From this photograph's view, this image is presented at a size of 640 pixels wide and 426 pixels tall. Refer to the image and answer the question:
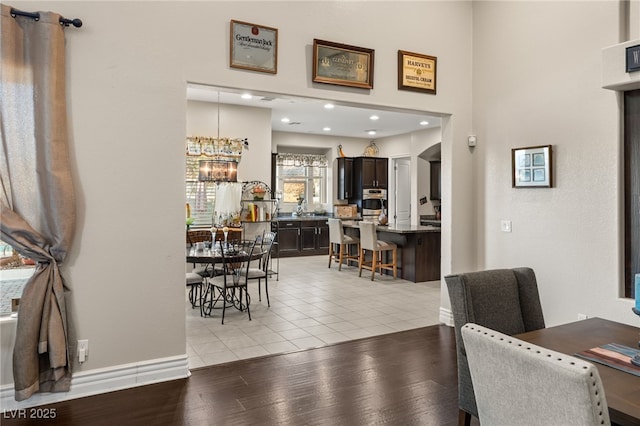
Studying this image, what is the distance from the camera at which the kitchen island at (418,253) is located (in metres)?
7.02

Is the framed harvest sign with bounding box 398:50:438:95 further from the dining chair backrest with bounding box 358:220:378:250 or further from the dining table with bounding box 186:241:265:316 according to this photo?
the dining chair backrest with bounding box 358:220:378:250

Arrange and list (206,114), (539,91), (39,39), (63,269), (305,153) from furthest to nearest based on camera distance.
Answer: (305,153), (206,114), (539,91), (63,269), (39,39)

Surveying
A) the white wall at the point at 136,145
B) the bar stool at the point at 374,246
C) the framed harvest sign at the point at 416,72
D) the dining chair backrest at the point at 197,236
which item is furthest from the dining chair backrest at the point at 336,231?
the white wall at the point at 136,145

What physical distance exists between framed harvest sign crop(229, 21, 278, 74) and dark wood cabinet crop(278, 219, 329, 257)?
239 inches

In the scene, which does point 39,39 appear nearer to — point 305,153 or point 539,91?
point 539,91

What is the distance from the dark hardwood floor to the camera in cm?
262

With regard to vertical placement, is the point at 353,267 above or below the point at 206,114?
below

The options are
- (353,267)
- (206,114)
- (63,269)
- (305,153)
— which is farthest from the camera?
(305,153)

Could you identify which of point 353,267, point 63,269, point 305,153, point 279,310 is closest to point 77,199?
point 63,269

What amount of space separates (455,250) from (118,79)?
138 inches

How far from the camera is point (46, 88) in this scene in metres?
2.70

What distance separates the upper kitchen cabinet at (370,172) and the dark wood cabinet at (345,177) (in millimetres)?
148
